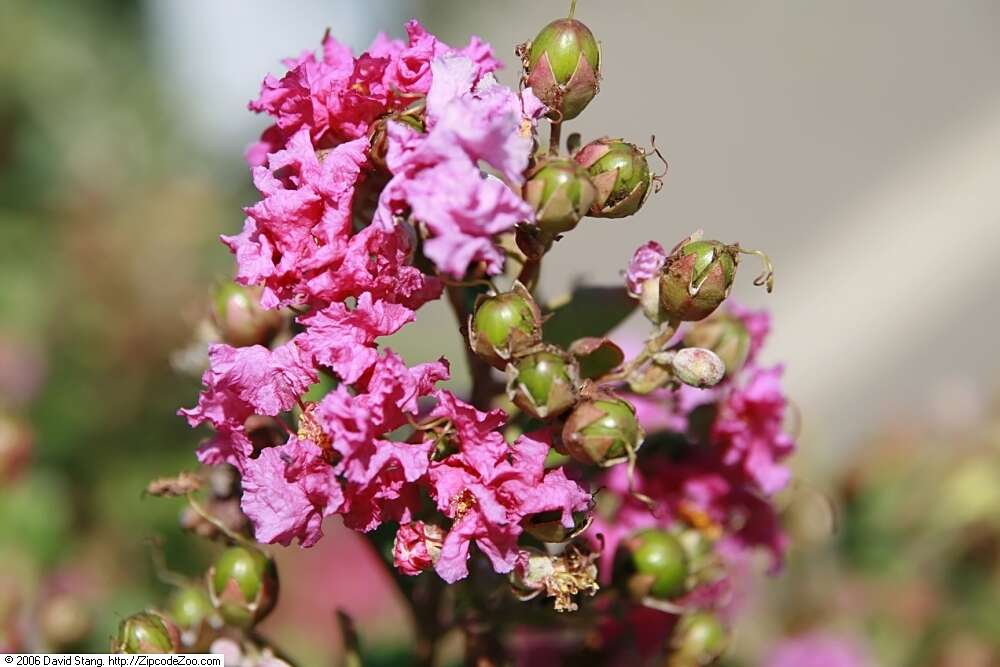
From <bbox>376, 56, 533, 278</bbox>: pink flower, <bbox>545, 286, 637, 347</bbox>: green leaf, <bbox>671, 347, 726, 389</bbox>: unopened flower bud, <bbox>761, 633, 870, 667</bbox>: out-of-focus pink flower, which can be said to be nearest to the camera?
<bbox>376, 56, 533, 278</bbox>: pink flower

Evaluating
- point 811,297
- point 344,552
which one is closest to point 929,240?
point 811,297

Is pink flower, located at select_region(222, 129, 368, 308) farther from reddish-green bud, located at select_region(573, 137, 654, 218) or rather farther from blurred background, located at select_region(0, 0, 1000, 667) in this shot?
blurred background, located at select_region(0, 0, 1000, 667)

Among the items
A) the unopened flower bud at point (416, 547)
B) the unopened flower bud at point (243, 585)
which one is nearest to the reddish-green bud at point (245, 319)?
the unopened flower bud at point (243, 585)

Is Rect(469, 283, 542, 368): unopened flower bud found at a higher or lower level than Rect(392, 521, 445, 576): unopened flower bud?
higher

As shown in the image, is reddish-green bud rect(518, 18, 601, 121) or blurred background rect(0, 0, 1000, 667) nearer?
reddish-green bud rect(518, 18, 601, 121)

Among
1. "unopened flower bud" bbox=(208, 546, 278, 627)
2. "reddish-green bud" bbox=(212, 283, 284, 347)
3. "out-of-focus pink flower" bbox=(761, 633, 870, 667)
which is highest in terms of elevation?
"reddish-green bud" bbox=(212, 283, 284, 347)

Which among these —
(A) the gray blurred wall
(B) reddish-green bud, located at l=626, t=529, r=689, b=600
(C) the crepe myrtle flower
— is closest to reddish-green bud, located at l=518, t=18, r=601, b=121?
(C) the crepe myrtle flower

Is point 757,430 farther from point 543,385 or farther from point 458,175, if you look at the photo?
point 458,175
